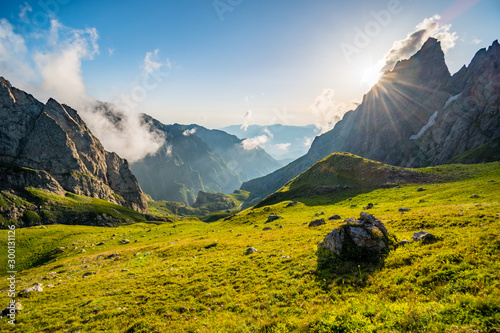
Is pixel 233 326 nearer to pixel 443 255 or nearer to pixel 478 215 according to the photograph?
pixel 443 255

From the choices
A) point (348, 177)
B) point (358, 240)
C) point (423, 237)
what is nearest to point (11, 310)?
point (358, 240)

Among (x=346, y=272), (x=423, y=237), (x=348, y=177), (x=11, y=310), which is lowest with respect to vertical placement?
(x=346, y=272)

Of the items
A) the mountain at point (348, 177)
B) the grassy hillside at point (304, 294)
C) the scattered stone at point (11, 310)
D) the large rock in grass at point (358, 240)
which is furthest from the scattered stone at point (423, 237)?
the mountain at point (348, 177)

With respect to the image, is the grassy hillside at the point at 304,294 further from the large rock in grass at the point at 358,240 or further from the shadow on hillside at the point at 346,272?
the large rock in grass at the point at 358,240

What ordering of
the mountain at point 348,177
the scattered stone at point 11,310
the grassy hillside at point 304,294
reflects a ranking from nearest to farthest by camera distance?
the grassy hillside at point 304,294, the scattered stone at point 11,310, the mountain at point 348,177

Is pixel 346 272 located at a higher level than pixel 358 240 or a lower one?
lower

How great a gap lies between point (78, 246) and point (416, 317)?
3229 inches

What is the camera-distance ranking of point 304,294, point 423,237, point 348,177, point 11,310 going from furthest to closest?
point 348,177
point 11,310
point 423,237
point 304,294

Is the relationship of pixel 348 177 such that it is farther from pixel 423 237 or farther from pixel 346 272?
pixel 346 272

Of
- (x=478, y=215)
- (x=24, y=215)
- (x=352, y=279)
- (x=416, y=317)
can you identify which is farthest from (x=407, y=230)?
(x=24, y=215)

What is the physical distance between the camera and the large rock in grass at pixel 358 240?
16.5m

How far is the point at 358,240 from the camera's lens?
16797mm

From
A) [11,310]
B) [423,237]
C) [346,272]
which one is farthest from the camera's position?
[11,310]

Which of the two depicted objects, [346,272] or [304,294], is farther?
[346,272]
